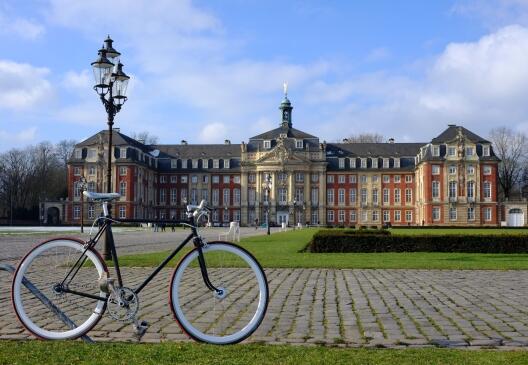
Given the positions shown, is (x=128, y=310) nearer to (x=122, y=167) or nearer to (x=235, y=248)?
(x=235, y=248)

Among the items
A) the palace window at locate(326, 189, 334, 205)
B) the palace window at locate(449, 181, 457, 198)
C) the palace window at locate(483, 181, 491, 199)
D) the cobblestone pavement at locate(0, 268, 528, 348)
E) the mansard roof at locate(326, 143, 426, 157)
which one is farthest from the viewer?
the palace window at locate(326, 189, 334, 205)

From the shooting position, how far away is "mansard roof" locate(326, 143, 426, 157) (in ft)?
298

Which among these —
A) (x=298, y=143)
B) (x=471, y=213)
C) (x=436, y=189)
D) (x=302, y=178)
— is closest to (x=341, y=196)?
(x=302, y=178)

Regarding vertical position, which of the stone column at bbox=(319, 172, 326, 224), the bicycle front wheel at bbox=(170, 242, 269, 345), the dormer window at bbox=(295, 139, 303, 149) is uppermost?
the dormer window at bbox=(295, 139, 303, 149)

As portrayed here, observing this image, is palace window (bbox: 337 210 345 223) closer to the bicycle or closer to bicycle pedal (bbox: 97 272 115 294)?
the bicycle

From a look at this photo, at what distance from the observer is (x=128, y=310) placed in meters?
5.42

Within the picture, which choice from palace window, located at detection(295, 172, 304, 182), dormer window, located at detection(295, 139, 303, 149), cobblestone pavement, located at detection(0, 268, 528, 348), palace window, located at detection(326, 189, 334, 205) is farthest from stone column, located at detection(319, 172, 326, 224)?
cobblestone pavement, located at detection(0, 268, 528, 348)

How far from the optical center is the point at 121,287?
5488 mm

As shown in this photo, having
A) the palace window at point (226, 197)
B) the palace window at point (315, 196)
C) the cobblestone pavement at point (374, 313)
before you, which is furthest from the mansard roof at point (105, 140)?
the cobblestone pavement at point (374, 313)

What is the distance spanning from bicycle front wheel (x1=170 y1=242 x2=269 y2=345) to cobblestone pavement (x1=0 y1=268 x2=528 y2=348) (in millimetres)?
293

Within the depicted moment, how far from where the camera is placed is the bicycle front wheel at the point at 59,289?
17.9ft

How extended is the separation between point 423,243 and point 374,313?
1681cm

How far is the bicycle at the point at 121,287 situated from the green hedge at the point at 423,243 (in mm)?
17304

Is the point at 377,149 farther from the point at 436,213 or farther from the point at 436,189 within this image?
the point at 436,213
